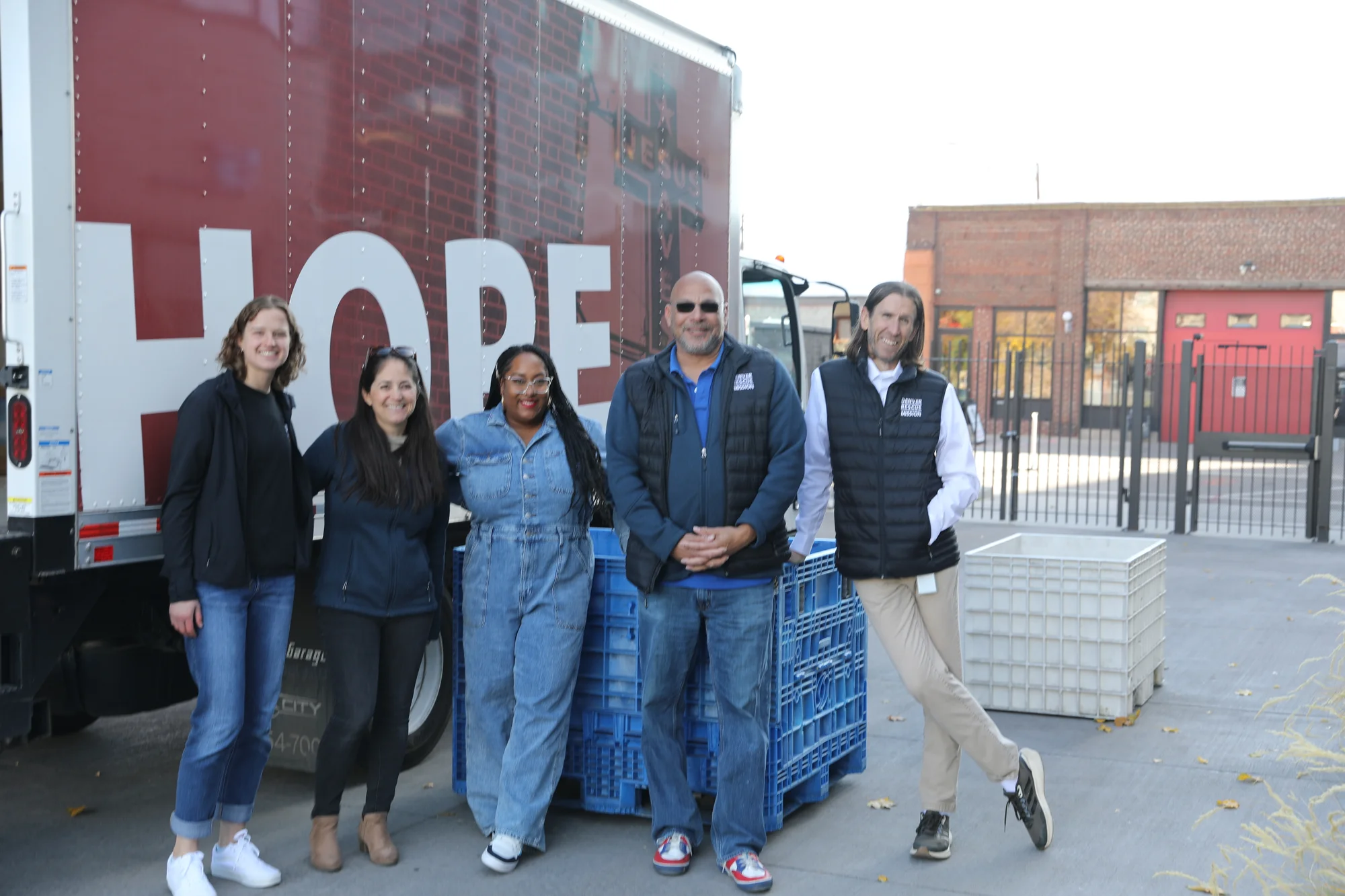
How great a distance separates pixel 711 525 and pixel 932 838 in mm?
1391

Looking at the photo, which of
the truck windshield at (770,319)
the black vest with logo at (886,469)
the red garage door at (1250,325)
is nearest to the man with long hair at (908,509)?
the black vest with logo at (886,469)

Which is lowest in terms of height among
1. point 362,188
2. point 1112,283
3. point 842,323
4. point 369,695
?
point 369,695

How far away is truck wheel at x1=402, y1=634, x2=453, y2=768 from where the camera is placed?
5.84 m

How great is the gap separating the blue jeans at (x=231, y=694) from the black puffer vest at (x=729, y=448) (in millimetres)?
1208

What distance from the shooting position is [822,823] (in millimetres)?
5152

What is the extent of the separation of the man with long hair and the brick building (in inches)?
1077

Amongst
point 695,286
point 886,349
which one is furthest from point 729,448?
point 886,349

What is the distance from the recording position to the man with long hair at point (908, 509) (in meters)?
4.56

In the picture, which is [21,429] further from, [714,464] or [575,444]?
[714,464]

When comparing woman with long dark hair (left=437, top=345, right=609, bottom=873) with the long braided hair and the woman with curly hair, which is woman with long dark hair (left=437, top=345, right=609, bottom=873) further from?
the woman with curly hair

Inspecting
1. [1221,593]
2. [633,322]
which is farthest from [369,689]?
[1221,593]

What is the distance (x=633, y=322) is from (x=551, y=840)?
2.95 meters

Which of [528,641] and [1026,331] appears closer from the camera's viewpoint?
[528,641]

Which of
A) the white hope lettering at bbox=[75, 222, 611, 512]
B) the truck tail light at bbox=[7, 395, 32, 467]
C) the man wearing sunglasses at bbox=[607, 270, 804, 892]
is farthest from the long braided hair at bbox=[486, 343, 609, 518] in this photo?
the truck tail light at bbox=[7, 395, 32, 467]
